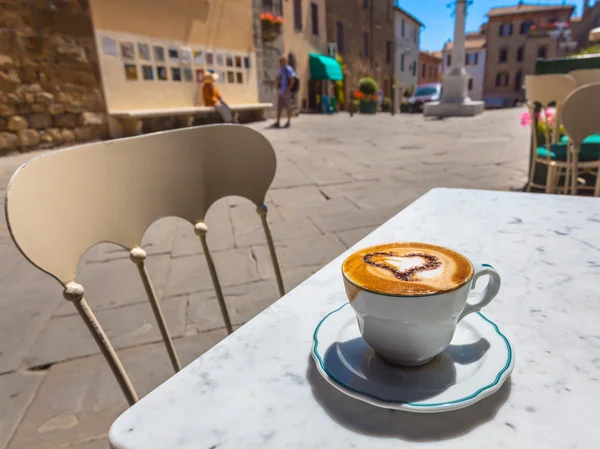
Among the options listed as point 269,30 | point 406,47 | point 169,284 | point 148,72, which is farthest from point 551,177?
point 406,47

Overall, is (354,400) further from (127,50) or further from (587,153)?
(127,50)

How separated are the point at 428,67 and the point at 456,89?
85.7ft

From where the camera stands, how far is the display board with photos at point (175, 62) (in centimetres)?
726

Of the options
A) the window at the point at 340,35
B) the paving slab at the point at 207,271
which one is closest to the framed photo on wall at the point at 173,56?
the paving slab at the point at 207,271

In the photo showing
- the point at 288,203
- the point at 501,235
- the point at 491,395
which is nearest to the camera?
the point at 491,395

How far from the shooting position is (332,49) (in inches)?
617

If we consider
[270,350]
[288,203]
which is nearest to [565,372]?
[270,350]

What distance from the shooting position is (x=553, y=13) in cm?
3155

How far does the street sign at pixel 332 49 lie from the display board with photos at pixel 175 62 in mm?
6681

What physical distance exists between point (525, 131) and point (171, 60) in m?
6.66

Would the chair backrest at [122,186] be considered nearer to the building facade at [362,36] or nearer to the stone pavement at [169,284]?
the stone pavement at [169,284]

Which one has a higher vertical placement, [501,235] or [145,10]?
[145,10]

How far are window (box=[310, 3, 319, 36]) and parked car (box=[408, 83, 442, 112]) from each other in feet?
17.6

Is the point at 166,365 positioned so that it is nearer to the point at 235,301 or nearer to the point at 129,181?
the point at 235,301
